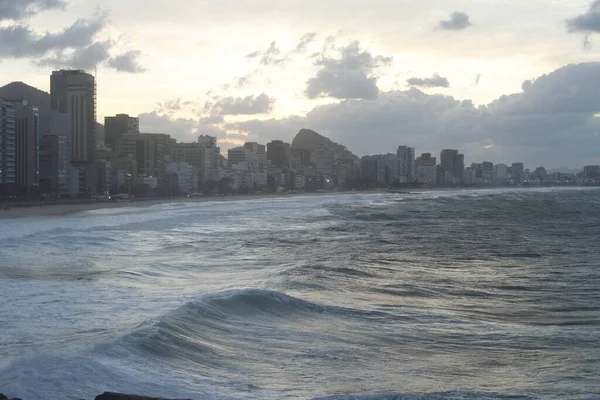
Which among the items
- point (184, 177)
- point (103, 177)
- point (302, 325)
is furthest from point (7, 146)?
point (302, 325)

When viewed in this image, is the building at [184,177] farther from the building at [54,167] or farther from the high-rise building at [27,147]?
the high-rise building at [27,147]

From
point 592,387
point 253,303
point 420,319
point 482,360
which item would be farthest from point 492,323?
point 253,303

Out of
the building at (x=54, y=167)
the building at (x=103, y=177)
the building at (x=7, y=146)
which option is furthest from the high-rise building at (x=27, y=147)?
the building at (x=103, y=177)

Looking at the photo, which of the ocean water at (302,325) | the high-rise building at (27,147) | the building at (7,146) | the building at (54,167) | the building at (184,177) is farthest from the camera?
the building at (184,177)

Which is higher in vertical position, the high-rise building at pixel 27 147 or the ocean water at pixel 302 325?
the high-rise building at pixel 27 147

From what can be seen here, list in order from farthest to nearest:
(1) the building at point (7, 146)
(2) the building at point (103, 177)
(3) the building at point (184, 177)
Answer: (3) the building at point (184, 177)
(2) the building at point (103, 177)
(1) the building at point (7, 146)

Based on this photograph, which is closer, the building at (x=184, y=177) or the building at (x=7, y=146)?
the building at (x=7, y=146)

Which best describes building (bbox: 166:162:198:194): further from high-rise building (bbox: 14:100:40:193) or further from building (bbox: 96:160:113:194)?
high-rise building (bbox: 14:100:40:193)
